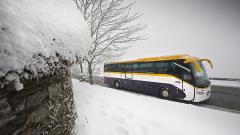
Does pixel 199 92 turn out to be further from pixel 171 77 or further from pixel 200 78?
pixel 171 77

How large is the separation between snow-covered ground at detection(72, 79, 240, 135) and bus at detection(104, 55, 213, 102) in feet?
9.87

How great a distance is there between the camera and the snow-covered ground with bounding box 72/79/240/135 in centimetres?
324

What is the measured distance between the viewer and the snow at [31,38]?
117 cm

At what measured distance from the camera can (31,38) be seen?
142 centimetres

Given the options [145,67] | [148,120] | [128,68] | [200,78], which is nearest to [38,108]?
[148,120]

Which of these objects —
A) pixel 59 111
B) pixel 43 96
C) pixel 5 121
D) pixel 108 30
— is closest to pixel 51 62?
pixel 43 96

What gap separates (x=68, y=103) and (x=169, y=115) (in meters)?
3.42

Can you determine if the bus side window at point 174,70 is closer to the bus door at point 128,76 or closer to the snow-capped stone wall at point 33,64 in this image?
the bus door at point 128,76

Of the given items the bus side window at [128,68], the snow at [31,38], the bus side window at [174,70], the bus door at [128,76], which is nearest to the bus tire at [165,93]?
the bus side window at [174,70]

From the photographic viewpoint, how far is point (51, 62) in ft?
5.21

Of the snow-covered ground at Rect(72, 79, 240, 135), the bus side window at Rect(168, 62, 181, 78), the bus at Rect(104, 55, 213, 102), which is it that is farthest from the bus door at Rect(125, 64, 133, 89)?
the snow-covered ground at Rect(72, 79, 240, 135)

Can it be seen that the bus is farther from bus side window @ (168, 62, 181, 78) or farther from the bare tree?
the bare tree

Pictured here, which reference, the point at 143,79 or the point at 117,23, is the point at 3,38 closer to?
the point at 117,23

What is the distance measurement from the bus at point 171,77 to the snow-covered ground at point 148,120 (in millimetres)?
3008
